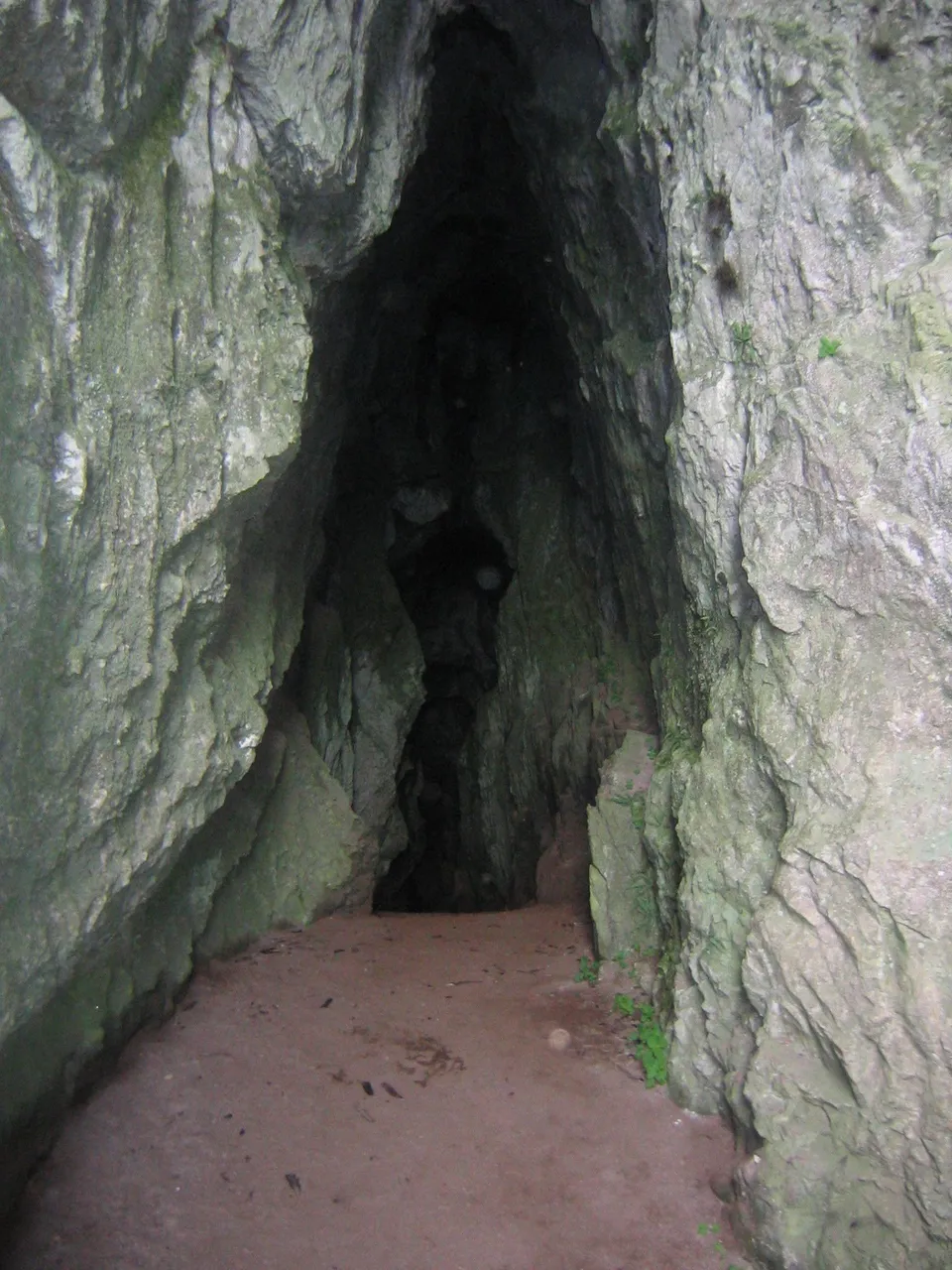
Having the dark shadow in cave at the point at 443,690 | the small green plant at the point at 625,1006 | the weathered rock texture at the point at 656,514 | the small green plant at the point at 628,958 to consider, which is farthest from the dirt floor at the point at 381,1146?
the dark shadow in cave at the point at 443,690

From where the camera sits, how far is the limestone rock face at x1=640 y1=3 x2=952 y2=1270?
3.69m

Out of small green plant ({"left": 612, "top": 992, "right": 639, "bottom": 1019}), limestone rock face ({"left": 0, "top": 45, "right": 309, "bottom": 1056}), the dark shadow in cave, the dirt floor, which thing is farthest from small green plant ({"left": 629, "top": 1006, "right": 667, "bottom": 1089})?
the dark shadow in cave

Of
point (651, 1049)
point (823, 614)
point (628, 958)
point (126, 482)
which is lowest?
point (651, 1049)

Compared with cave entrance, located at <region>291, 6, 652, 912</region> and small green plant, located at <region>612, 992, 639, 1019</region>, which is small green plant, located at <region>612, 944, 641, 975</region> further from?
cave entrance, located at <region>291, 6, 652, 912</region>

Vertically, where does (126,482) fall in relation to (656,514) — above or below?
below

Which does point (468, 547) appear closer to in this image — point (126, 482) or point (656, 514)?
point (656, 514)

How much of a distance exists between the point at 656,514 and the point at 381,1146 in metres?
4.86

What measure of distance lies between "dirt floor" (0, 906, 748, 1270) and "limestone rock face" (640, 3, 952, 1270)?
49 centimetres

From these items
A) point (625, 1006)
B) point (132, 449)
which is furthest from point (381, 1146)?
point (132, 449)

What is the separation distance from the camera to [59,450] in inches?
141

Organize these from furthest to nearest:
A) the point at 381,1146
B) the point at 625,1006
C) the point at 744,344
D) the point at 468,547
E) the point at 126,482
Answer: the point at 468,547, the point at 625,1006, the point at 744,344, the point at 381,1146, the point at 126,482

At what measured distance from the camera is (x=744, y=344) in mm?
4859

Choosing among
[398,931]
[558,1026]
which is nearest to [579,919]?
[398,931]

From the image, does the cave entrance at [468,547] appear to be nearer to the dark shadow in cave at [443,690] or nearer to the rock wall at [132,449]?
the dark shadow in cave at [443,690]
